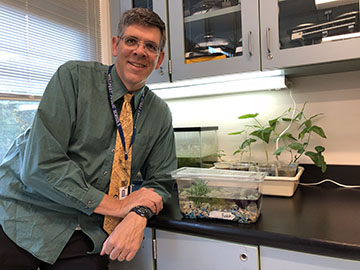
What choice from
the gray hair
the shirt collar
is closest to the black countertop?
the shirt collar

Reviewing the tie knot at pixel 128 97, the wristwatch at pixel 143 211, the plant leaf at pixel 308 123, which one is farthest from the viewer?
the plant leaf at pixel 308 123

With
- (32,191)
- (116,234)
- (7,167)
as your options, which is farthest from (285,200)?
(7,167)

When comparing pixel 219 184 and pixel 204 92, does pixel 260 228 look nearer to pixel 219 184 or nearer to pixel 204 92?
pixel 219 184

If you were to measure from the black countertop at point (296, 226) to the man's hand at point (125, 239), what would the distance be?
0.09m

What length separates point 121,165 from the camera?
100 centimetres

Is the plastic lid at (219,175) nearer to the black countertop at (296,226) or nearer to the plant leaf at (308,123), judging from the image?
the black countertop at (296,226)

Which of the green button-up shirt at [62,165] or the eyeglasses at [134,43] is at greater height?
the eyeglasses at [134,43]

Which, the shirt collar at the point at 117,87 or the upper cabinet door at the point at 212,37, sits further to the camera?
the upper cabinet door at the point at 212,37

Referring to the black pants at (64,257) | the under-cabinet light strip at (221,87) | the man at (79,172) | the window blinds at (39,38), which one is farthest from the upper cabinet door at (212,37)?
the black pants at (64,257)

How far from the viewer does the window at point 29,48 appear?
1.32 m

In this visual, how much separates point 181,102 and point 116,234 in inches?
42.3

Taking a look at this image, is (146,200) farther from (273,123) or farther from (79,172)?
(273,123)

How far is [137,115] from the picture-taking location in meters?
1.08

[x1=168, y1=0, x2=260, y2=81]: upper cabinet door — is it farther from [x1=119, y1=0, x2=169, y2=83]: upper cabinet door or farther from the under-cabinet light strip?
the under-cabinet light strip
